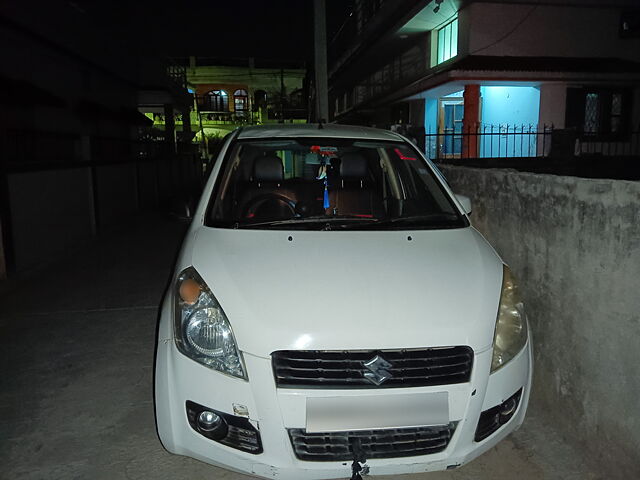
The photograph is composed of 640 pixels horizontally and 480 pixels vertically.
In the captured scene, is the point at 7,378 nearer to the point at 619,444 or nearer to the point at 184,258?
the point at 184,258

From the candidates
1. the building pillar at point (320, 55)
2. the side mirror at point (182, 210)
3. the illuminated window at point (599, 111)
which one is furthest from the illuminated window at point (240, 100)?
the side mirror at point (182, 210)

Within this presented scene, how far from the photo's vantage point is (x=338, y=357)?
2.13 m

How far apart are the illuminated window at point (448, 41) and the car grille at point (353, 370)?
1468cm

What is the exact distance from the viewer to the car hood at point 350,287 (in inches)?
85.4

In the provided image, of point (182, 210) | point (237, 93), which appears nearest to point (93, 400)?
point (182, 210)

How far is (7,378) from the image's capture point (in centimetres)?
368

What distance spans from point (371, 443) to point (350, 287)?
0.66 meters

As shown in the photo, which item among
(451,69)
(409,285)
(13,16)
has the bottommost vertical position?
(409,285)

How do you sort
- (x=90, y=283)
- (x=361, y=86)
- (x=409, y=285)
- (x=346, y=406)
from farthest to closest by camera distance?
1. (x=361, y=86)
2. (x=90, y=283)
3. (x=409, y=285)
4. (x=346, y=406)

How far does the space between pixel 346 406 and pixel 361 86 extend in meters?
29.4

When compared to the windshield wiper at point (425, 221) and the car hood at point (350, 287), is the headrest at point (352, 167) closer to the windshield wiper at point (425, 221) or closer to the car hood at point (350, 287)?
the windshield wiper at point (425, 221)

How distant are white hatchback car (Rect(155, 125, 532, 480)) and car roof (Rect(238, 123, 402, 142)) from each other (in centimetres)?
118

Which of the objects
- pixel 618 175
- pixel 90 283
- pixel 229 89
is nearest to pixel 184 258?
pixel 90 283

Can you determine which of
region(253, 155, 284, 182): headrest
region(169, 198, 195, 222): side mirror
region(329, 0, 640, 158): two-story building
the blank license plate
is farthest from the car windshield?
region(329, 0, 640, 158): two-story building
